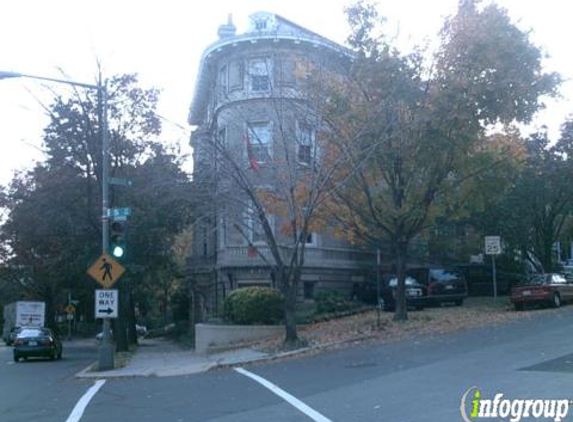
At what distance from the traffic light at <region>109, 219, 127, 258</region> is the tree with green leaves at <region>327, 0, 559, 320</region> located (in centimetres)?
719

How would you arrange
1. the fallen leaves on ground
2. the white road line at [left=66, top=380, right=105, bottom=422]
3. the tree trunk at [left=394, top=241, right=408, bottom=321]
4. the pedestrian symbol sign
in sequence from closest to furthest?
the white road line at [left=66, top=380, right=105, bottom=422] < the pedestrian symbol sign < the fallen leaves on ground < the tree trunk at [left=394, top=241, right=408, bottom=321]

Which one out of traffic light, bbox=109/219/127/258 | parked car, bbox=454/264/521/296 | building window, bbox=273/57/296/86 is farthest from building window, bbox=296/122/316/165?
→ parked car, bbox=454/264/521/296

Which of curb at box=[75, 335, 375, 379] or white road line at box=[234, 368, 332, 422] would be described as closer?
white road line at box=[234, 368, 332, 422]

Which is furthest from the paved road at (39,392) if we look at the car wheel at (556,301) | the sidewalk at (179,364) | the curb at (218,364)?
the car wheel at (556,301)

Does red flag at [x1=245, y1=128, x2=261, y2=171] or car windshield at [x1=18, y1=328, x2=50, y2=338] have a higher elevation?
red flag at [x1=245, y1=128, x2=261, y2=171]

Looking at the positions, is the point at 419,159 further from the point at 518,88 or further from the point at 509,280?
the point at 509,280

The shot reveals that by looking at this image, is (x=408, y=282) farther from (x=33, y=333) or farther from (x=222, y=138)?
(x=33, y=333)

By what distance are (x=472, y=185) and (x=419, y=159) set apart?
9.97 feet

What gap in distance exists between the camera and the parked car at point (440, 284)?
2947 centimetres

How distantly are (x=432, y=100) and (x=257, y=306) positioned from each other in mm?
10126

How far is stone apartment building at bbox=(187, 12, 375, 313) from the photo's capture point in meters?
22.6

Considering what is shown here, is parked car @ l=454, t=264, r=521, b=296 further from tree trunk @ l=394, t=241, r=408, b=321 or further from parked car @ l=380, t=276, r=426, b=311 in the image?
tree trunk @ l=394, t=241, r=408, b=321

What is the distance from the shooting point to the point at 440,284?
29594 mm

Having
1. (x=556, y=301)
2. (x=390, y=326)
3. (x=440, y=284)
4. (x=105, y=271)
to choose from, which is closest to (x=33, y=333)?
(x=105, y=271)
